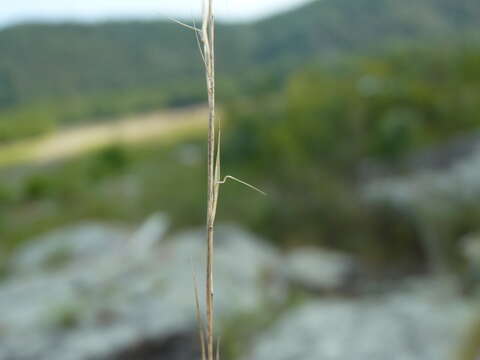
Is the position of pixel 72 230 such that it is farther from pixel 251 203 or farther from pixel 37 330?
pixel 37 330

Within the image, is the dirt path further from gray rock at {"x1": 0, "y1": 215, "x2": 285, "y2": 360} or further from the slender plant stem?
the slender plant stem

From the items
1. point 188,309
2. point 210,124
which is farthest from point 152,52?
point 210,124

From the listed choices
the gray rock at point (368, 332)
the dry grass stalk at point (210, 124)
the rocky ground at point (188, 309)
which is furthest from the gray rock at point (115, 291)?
the dry grass stalk at point (210, 124)

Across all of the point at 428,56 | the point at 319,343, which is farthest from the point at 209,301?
the point at 428,56

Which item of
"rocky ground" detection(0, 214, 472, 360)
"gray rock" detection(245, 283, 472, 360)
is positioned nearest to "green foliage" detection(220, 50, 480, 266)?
"rocky ground" detection(0, 214, 472, 360)

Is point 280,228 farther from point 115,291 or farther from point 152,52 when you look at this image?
point 152,52

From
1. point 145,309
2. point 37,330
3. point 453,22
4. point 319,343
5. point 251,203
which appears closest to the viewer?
point 319,343
